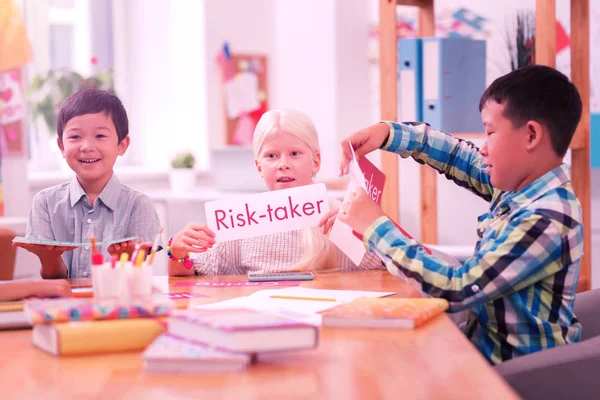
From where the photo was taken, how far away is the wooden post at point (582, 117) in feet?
9.46

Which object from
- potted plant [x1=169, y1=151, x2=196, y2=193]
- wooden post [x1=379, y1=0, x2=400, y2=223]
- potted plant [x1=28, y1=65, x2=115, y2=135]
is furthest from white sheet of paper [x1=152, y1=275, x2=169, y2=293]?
potted plant [x1=28, y1=65, x2=115, y2=135]

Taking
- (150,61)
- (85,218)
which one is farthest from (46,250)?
(150,61)

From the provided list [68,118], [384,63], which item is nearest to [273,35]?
[384,63]

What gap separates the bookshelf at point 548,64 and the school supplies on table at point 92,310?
1998 mm

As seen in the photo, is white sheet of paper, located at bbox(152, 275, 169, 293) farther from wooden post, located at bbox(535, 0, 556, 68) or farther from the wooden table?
wooden post, located at bbox(535, 0, 556, 68)

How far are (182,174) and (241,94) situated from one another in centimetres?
79

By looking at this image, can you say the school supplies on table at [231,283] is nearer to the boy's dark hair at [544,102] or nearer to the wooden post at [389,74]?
the boy's dark hair at [544,102]

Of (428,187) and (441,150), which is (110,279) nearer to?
(441,150)

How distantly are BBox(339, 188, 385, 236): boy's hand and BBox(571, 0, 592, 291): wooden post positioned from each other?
1.62 meters

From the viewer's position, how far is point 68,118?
7.24ft

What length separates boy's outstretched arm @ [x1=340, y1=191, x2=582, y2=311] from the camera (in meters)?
1.40

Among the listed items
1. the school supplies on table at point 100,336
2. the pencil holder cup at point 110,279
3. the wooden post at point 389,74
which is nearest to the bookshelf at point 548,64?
the wooden post at point 389,74

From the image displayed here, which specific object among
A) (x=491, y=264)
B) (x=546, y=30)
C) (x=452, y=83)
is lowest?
(x=491, y=264)

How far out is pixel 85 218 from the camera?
2.22 metres
